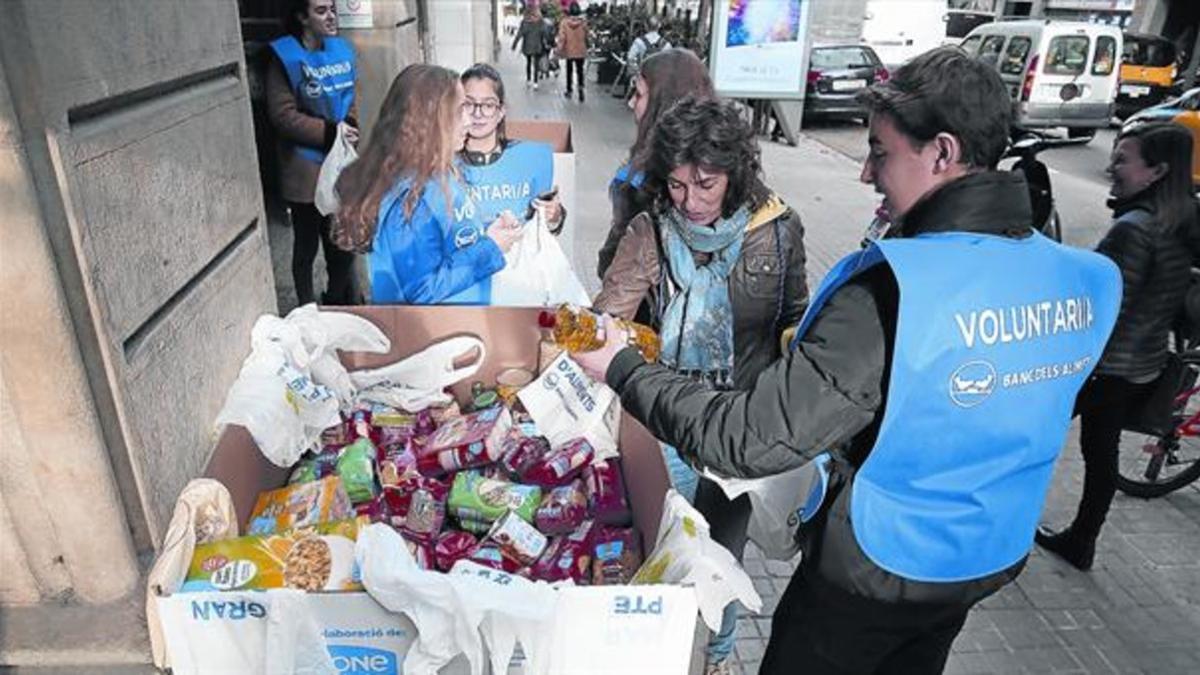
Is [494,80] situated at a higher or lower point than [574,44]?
higher

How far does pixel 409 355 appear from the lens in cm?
265

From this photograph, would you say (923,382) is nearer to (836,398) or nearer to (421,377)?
(836,398)

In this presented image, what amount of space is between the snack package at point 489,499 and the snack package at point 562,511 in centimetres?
3

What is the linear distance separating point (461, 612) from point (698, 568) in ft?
1.47

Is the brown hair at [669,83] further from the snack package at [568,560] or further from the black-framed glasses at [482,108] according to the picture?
the snack package at [568,560]

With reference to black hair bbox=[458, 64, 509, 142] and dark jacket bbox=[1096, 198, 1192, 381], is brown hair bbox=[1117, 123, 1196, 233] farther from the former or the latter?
black hair bbox=[458, 64, 509, 142]

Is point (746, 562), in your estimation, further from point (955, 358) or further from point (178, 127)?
point (178, 127)

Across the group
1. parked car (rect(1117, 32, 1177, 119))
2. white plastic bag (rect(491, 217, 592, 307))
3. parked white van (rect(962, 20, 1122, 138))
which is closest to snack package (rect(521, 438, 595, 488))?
white plastic bag (rect(491, 217, 592, 307))

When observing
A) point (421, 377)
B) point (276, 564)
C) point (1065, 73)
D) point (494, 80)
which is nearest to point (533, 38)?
point (1065, 73)

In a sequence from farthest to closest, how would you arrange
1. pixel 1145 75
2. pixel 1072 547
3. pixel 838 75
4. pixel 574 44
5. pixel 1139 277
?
pixel 574 44, pixel 1145 75, pixel 838 75, pixel 1072 547, pixel 1139 277

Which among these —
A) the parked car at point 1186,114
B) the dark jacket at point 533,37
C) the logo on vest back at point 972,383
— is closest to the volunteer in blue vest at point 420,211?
the logo on vest back at point 972,383

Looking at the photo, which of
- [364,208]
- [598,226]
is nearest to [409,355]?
[364,208]

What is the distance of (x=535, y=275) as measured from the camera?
10.3 ft

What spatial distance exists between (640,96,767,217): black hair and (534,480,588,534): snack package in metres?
0.91
